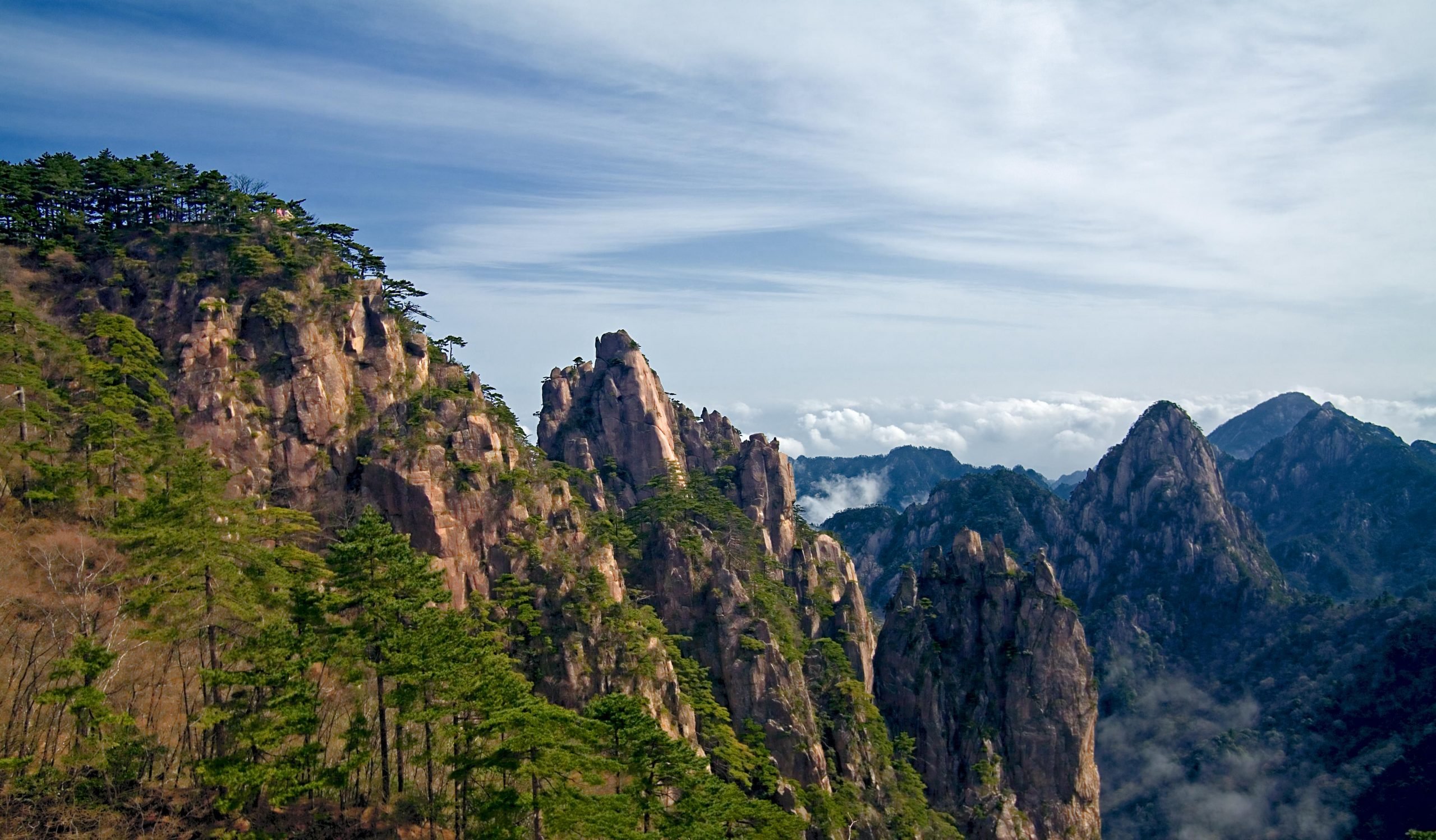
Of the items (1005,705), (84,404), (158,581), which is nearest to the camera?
(158,581)

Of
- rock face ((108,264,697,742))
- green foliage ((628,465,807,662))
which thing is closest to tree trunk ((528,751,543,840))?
rock face ((108,264,697,742))

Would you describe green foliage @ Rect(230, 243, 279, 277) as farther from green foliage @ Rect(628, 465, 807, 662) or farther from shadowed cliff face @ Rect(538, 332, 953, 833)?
green foliage @ Rect(628, 465, 807, 662)

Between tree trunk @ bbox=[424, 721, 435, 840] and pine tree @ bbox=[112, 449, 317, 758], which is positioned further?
tree trunk @ bbox=[424, 721, 435, 840]

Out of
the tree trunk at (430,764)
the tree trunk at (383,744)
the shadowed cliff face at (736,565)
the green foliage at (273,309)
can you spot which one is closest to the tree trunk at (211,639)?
the tree trunk at (383,744)

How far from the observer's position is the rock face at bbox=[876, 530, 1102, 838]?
11644 cm

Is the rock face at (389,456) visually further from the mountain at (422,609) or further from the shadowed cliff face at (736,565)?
the shadowed cliff face at (736,565)

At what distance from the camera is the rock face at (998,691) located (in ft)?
382

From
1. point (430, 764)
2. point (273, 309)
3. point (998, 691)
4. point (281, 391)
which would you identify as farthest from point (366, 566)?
point (998, 691)

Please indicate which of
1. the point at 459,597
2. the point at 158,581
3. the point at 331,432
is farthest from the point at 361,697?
the point at 331,432

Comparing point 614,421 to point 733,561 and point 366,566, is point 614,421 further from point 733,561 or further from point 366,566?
point 366,566

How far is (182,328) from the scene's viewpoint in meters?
74.8

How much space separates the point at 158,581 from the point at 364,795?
14.7m

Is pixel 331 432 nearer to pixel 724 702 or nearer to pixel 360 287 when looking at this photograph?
pixel 360 287

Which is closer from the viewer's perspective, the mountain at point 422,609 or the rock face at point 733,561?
the mountain at point 422,609
